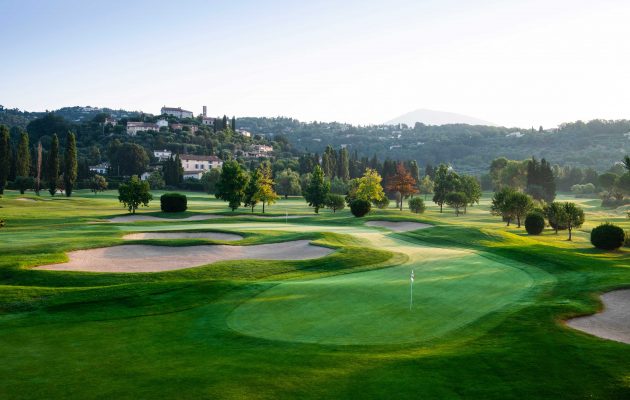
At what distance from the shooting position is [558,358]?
13102mm

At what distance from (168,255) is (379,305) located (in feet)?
57.9

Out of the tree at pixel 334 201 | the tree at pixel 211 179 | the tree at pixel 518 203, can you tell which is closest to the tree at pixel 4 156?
the tree at pixel 211 179

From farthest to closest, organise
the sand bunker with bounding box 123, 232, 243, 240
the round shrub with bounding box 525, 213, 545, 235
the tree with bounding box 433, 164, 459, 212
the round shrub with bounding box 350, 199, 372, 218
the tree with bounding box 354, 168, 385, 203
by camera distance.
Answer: the tree with bounding box 433, 164, 459, 212
the tree with bounding box 354, 168, 385, 203
the round shrub with bounding box 350, 199, 372, 218
the round shrub with bounding box 525, 213, 545, 235
the sand bunker with bounding box 123, 232, 243, 240

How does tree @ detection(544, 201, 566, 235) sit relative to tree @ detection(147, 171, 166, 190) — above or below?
below

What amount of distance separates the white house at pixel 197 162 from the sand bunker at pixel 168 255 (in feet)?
446

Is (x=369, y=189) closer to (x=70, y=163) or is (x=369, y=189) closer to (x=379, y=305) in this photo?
(x=70, y=163)

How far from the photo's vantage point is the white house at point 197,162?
16800cm

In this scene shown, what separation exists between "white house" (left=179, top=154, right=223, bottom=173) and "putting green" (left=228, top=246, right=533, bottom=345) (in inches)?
5832

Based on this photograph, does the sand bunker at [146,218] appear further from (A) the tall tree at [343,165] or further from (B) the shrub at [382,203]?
(A) the tall tree at [343,165]

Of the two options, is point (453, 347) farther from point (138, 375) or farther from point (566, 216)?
point (566, 216)

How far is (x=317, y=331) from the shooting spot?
15.6 metres

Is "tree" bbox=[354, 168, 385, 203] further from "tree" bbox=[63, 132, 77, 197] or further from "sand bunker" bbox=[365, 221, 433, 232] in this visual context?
"tree" bbox=[63, 132, 77, 197]

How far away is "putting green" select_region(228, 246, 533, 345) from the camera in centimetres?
1555

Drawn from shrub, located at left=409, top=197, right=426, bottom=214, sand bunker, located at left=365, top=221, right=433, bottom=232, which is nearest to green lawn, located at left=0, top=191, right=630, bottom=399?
sand bunker, located at left=365, top=221, right=433, bottom=232
